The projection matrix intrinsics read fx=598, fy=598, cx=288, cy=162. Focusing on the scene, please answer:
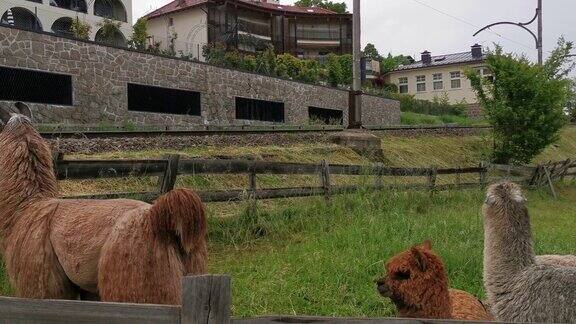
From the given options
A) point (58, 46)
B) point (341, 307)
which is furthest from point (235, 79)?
point (341, 307)

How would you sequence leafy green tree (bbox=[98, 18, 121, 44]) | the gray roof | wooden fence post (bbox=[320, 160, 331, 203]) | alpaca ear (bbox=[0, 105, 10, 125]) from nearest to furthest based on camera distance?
alpaca ear (bbox=[0, 105, 10, 125]), wooden fence post (bbox=[320, 160, 331, 203]), leafy green tree (bbox=[98, 18, 121, 44]), the gray roof

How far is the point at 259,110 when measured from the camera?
27188 millimetres

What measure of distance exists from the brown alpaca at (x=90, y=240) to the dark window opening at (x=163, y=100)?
1732cm

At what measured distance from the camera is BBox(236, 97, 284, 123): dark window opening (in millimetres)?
26375

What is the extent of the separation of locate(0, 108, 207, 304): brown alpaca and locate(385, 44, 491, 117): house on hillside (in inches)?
2287

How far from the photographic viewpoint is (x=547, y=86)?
813 inches

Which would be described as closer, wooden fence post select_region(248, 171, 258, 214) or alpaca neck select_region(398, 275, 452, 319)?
alpaca neck select_region(398, 275, 452, 319)

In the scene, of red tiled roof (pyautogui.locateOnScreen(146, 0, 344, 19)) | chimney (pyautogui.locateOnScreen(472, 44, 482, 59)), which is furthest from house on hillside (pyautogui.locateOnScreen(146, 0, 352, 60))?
chimney (pyautogui.locateOnScreen(472, 44, 482, 59))

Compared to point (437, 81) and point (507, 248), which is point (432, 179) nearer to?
point (507, 248)

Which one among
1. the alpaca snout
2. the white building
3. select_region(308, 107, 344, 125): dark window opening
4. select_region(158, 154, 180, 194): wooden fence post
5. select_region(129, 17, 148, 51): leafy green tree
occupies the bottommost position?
the alpaca snout

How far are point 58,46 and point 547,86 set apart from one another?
1616 cm

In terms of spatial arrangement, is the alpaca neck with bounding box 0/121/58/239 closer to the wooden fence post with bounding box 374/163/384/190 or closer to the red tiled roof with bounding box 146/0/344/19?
the wooden fence post with bounding box 374/163/384/190

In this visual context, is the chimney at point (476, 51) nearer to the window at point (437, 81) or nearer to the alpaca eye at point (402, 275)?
the window at point (437, 81)

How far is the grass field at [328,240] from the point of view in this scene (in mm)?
5777
